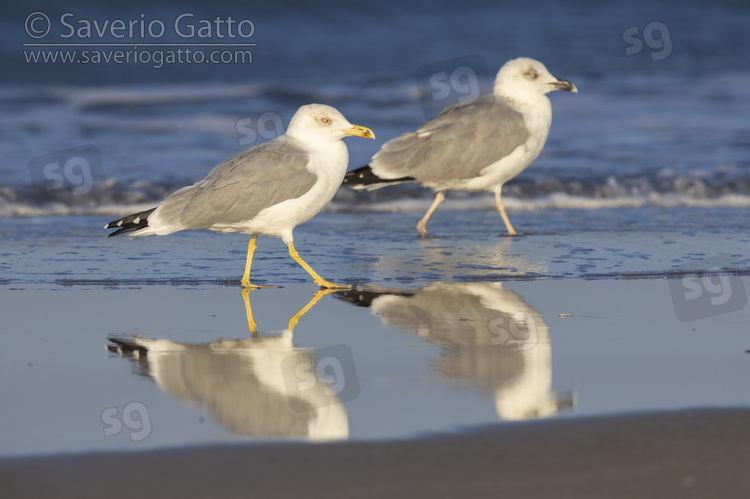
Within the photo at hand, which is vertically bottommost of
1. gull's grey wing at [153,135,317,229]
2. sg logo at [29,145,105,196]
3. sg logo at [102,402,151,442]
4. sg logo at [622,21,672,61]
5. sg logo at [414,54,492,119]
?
sg logo at [102,402,151,442]

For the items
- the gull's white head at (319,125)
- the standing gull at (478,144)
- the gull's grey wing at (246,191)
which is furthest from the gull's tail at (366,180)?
the gull's grey wing at (246,191)

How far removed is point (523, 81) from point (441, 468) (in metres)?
6.23

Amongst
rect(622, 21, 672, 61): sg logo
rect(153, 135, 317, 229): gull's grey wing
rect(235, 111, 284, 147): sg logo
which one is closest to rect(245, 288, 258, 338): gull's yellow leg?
rect(153, 135, 317, 229): gull's grey wing

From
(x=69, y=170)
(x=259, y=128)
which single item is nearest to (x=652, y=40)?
(x=259, y=128)

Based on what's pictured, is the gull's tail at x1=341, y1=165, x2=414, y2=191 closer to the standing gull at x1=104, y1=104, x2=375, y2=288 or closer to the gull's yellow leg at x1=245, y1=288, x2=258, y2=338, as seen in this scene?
the standing gull at x1=104, y1=104, x2=375, y2=288

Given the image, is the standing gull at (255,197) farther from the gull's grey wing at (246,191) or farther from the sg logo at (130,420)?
the sg logo at (130,420)

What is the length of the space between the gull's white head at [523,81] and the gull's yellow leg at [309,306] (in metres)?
Result: 3.54

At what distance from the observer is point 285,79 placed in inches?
741

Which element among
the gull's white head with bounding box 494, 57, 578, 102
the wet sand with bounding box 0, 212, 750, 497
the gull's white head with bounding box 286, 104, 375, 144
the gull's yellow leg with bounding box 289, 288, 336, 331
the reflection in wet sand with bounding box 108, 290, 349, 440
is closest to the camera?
the wet sand with bounding box 0, 212, 750, 497

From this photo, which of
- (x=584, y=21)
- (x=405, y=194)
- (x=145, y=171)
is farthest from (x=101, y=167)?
(x=584, y=21)

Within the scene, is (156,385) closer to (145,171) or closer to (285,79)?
(145,171)

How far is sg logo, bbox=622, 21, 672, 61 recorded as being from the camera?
21203mm

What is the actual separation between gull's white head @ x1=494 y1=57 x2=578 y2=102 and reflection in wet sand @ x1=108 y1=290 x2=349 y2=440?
4458 millimetres

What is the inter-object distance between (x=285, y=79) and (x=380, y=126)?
538 cm
